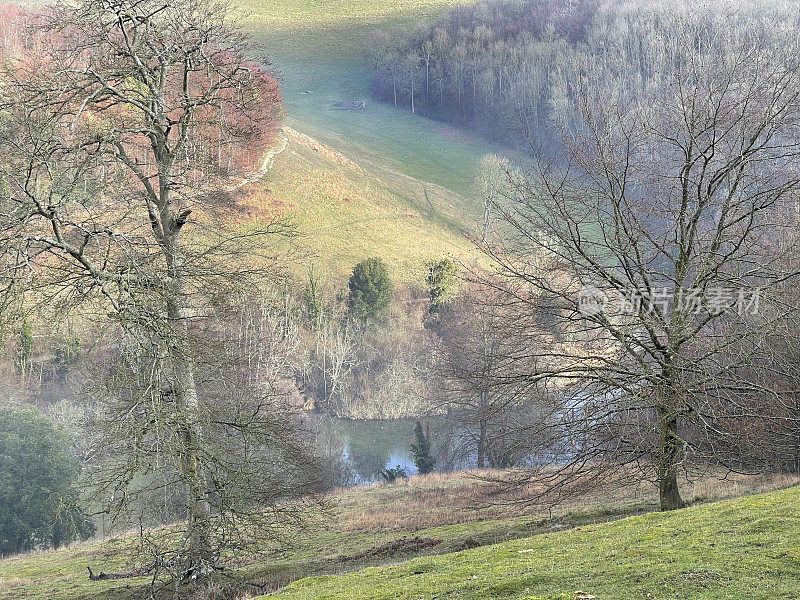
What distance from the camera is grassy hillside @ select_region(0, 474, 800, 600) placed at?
916 centimetres

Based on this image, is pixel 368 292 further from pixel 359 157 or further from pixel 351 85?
pixel 351 85

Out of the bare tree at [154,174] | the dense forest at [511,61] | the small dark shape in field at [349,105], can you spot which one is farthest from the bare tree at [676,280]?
the small dark shape in field at [349,105]

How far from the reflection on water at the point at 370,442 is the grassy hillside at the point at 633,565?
3244 cm

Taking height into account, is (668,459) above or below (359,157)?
below

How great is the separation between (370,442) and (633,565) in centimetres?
4211

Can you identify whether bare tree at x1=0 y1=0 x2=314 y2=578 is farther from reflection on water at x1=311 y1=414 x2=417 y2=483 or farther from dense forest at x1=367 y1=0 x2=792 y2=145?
dense forest at x1=367 y1=0 x2=792 y2=145

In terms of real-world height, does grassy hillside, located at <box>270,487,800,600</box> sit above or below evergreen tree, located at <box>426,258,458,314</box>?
below

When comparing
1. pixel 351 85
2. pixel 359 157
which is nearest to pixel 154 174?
pixel 359 157

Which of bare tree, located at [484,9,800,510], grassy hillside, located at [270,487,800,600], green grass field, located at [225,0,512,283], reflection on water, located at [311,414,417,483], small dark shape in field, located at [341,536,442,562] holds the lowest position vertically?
reflection on water, located at [311,414,417,483]

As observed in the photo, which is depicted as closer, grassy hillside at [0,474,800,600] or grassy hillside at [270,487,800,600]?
grassy hillside at [270,487,800,600]

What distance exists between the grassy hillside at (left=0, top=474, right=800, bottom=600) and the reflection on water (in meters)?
11.1

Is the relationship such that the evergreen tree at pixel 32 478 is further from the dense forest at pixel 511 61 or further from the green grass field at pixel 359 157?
the dense forest at pixel 511 61

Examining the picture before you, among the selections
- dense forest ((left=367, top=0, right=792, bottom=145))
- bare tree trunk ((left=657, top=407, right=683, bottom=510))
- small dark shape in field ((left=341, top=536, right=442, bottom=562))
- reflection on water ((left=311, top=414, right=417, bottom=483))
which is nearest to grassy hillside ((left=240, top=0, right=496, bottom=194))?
dense forest ((left=367, top=0, right=792, bottom=145))

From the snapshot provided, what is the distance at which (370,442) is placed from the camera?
5012cm
